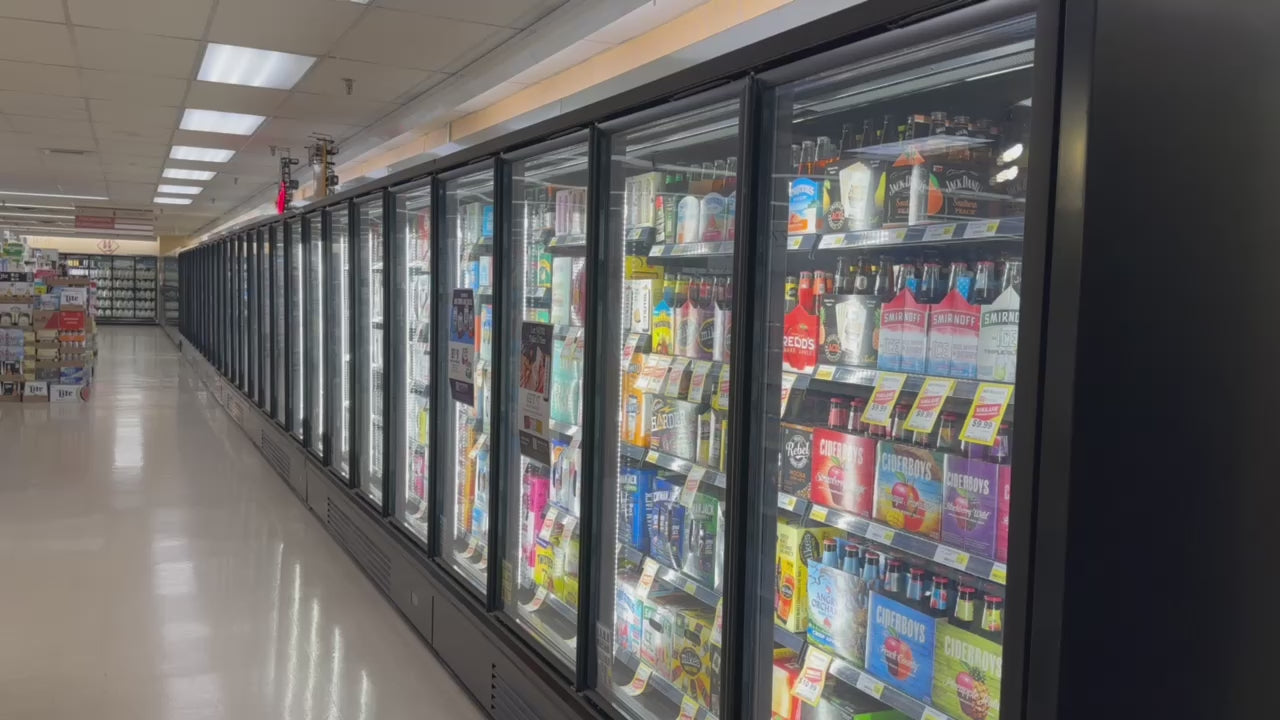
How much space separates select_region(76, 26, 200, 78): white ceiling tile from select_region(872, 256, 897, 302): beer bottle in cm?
504

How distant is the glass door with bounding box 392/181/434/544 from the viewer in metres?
4.65

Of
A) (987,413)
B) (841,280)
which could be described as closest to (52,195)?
(841,280)

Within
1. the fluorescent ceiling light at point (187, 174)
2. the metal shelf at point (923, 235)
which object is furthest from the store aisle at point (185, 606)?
the fluorescent ceiling light at point (187, 174)

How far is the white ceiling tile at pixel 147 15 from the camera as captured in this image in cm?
494

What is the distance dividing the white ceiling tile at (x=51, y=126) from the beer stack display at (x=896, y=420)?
8.54 meters

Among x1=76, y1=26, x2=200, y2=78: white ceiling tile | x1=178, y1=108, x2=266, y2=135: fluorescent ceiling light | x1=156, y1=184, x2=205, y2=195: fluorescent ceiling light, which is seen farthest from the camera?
x1=156, y1=184, x2=205, y2=195: fluorescent ceiling light

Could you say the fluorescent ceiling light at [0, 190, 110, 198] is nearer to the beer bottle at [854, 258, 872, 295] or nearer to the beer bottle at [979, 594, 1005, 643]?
the beer bottle at [854, 258, 872, 295]

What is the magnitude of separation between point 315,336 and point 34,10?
2592mm

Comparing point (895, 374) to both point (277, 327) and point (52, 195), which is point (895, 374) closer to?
point (277, 327)

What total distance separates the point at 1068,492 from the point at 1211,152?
2.03 feet

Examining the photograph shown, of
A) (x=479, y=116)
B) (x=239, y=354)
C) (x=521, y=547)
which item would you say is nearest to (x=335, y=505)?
(x=521, y=547)

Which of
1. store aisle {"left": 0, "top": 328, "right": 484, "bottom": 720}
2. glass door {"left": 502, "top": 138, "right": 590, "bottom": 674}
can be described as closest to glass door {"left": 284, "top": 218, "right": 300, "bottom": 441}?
store aisle {"left": 0, "top": 328, "right": 484, "bottom": 720}

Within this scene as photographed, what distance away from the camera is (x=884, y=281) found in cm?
220

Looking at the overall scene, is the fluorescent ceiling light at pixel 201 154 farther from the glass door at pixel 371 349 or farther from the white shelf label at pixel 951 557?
the white shelf label at pixel 951 557
